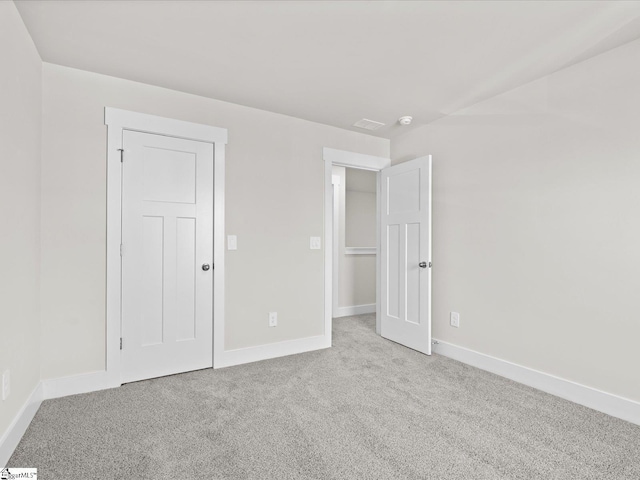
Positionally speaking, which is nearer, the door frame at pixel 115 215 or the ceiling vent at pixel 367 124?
the door frame at pixel 115 215

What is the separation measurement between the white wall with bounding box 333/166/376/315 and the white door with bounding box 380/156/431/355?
4.06 feet

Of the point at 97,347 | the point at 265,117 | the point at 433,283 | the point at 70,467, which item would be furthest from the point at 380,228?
the point at 70,467

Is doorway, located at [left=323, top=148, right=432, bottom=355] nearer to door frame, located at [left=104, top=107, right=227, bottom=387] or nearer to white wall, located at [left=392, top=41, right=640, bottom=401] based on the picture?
white wall, located at [left=392, top=41, right=640, bottom=401]

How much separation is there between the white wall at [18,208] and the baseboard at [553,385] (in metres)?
3.17

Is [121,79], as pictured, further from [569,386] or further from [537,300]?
[569,386]

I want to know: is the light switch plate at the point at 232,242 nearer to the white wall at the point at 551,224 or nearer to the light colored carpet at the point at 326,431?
the light colored carpet at the point at 326,431

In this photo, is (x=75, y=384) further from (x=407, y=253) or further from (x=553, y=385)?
(x=553, y=385)

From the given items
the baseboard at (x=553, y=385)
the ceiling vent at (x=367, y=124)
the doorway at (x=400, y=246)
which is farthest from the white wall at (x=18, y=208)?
the baseboard at (x=553, y=385)

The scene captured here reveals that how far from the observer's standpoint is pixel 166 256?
2697 mm

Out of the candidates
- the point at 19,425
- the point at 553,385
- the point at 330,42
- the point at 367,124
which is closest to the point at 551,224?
the point at 553,385

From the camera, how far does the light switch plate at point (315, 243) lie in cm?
341

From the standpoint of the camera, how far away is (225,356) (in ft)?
9.55

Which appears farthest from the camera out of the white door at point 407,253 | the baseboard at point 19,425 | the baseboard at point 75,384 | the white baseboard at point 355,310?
the white baseboard at point 355,310

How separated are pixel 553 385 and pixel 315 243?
7.36 ft
